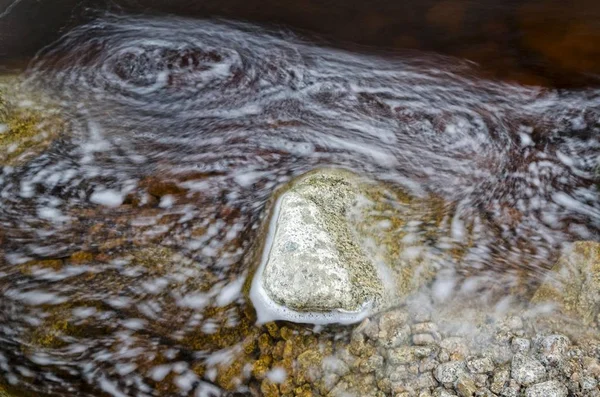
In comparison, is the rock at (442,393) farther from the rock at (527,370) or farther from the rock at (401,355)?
the rock at (527,370)

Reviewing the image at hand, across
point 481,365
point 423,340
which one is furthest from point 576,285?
point 423,340

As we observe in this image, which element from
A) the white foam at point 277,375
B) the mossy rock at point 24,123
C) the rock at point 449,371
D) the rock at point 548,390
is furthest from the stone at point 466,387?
the mossy rock at point 24,123

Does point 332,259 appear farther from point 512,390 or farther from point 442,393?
point 512,390

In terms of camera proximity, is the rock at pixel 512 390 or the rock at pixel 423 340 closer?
the rock at pixel 512 390

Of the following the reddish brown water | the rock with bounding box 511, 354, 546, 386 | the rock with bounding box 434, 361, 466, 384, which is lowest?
the rock with bounding box 434, 361, 466, 384

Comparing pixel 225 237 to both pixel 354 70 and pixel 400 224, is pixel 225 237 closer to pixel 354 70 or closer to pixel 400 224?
pixel 400 224

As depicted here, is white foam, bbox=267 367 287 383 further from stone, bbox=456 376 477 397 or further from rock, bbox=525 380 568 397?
rock, bbox=525 380 568 397

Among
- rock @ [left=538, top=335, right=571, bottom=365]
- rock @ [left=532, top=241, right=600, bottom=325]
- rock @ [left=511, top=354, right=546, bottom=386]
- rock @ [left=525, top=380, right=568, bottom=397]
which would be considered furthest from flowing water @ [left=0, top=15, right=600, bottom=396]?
rock @ [left=525, top=380, right=568, bottom=397]
